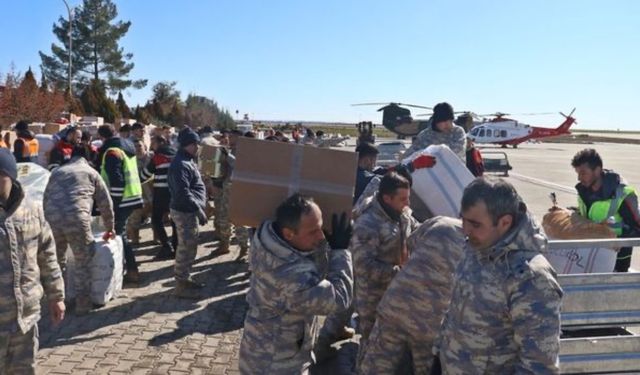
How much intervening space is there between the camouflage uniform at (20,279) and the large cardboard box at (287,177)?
1.39 metres

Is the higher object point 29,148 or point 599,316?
point 29,148

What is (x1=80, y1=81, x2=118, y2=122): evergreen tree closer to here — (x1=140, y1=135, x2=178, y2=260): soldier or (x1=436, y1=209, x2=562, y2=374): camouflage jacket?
(x1=140, y1=135, x2=178, y2=260): soldier

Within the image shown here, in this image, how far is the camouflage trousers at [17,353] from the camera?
325 cm

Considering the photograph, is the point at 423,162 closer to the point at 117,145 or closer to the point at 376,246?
the point at 376,246

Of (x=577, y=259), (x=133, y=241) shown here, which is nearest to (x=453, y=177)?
(x=577, y=259)

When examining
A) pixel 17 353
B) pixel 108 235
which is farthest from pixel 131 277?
pixel 17 353

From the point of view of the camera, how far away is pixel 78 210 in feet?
17.8

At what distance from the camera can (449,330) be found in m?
2.46

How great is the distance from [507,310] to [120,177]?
555cm

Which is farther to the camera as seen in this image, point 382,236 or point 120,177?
point 120,177

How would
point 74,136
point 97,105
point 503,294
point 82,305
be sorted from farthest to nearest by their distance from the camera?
1. point 97,105
2. point 74,136
3. point 82,305
4. point 503,294

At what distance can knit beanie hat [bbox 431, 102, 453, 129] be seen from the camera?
551 cm

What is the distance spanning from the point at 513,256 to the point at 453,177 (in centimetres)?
199

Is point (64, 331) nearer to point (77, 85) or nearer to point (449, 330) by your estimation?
point (449, 330)
